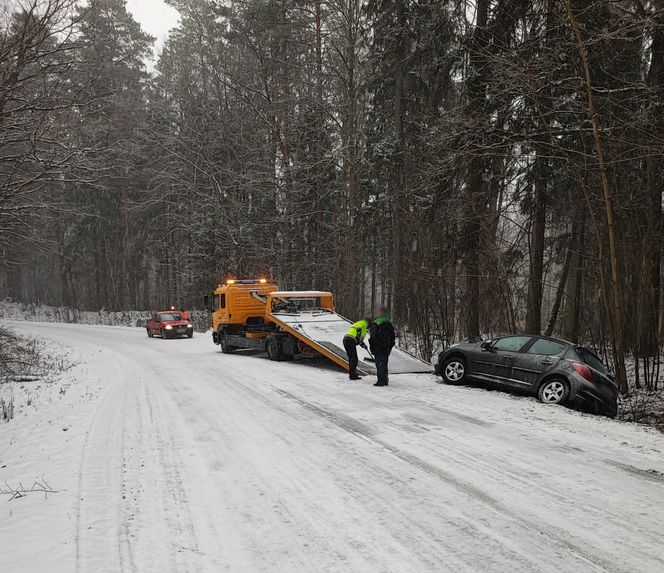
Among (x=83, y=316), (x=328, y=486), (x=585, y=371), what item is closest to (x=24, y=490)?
(x=328, y=486)

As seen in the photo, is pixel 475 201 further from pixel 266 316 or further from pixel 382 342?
pixel 266 316

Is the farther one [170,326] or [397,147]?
[170,326]

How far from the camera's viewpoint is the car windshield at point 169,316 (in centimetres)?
2707

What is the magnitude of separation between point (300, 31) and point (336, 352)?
17.6 metres

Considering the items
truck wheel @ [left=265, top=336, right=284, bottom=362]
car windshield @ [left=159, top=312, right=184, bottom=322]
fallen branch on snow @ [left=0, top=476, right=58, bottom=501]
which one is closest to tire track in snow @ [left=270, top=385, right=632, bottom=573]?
fallen branch on snow @ [left=0, top=476, right=58, bottom=501]

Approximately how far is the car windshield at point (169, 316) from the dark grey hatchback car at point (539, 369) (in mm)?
19359

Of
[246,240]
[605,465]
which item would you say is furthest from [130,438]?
[246,240]

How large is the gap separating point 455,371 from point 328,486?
6911mm

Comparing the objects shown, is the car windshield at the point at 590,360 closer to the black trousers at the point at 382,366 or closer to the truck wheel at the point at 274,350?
the black trousers at the point at 382,366

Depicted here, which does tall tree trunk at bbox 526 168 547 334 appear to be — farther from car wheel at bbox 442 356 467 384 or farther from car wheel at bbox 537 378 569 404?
car wheel at bbox 537 378 569 404

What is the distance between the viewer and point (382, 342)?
35.8 feet

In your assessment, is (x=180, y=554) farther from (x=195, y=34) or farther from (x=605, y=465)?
(x=195, y=34)

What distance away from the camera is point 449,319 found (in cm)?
1609

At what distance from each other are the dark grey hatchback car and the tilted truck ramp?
1.41 m
